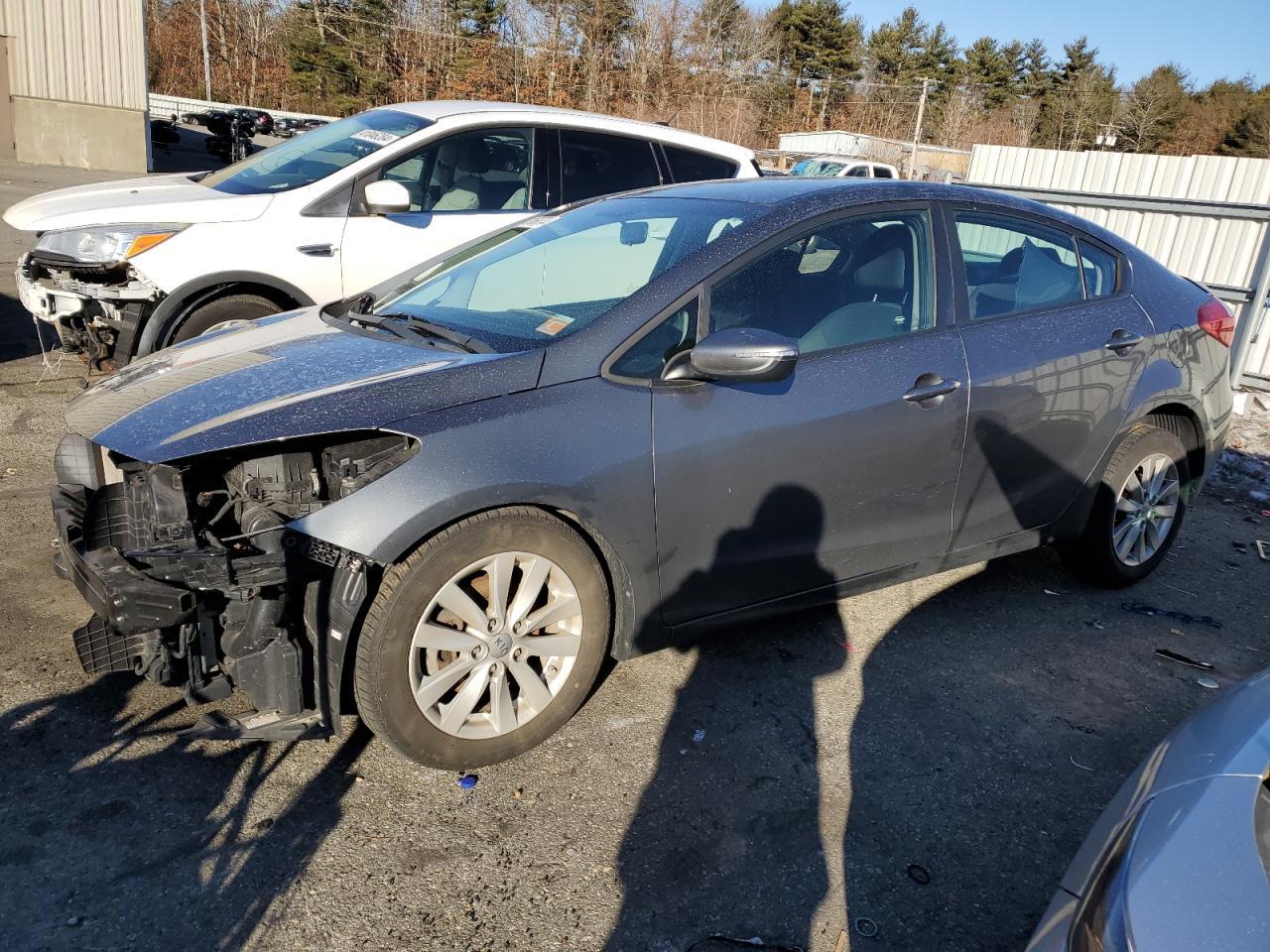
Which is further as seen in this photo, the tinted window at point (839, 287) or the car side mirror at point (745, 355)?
the tinted window at point (839, 287)

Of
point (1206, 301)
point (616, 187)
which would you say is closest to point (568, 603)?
point (1206, 301)

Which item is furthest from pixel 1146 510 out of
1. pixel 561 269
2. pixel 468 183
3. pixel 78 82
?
pixel 78 82

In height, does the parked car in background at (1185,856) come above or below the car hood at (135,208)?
below

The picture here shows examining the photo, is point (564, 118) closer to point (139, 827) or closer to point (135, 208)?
point (135, 208)

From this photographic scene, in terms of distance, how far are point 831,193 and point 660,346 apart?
3.36ft

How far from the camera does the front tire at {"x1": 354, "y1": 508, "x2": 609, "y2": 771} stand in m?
2.73

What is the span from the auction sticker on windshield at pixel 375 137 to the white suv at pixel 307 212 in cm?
1

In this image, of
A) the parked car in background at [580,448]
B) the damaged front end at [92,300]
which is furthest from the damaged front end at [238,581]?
the damaged front end at [92,300]

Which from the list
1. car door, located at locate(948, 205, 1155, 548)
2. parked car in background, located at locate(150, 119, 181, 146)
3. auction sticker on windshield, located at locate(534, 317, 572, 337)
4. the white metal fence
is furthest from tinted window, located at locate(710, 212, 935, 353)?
parked car in background, located at locate(150, 119, 181, 146)

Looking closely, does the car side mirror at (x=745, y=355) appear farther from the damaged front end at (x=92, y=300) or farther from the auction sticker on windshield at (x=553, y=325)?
the damaged front end at (x=92, y=300)

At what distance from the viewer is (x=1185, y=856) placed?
5.58 ft

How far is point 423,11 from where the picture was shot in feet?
165

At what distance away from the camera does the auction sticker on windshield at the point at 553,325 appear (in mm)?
3158

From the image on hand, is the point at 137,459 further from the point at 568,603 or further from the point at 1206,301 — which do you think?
the point at 1206,301
